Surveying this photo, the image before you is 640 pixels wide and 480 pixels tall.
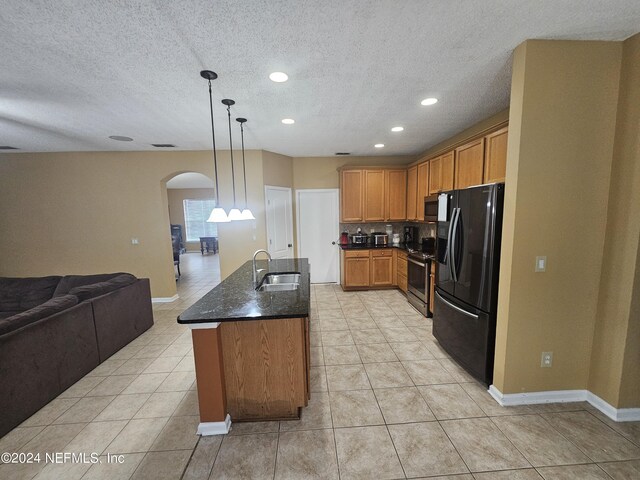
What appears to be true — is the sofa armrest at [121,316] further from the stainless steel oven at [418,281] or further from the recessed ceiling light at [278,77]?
the stainless steel oven at [418,281]

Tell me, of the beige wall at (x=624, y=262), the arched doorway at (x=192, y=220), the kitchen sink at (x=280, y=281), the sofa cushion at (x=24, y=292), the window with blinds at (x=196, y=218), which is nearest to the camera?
the beige wall at (x=624, y=262)

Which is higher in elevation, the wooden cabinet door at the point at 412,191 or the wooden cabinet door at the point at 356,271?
the wooden cabinet door at the point at 412,191

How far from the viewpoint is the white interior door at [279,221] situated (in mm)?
4574

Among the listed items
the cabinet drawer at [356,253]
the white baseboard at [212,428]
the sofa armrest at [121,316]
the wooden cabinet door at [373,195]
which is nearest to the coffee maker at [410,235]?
the wooden cabinet door at [373,195]

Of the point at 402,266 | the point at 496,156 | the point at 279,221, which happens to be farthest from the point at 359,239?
the point at 496,156

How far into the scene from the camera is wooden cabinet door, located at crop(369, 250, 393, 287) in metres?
4.78

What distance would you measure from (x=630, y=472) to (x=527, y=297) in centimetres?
105

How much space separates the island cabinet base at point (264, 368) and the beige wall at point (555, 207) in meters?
1.65

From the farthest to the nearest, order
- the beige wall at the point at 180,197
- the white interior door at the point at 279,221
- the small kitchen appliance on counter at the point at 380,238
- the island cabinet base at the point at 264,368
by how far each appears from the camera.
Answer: the beige wall at the point at 180,197
the small kitchen appliance on counter at the point at 380,238
the white interior door at the point at 279,221
the island cabinet base at the point at 264,368

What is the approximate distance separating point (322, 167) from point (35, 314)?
4.48 metres

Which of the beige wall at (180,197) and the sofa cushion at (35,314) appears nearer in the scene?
the sofa cushion at (35,314)

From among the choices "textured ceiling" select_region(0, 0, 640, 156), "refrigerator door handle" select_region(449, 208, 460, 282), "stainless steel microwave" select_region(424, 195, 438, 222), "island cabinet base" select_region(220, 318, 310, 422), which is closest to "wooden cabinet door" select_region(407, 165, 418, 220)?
"stainless steel microwave" select_region(424, 195, 438, 222)

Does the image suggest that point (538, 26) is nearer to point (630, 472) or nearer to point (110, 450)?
point (630, 472)

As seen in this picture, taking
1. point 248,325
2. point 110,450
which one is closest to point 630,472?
point 248,325
